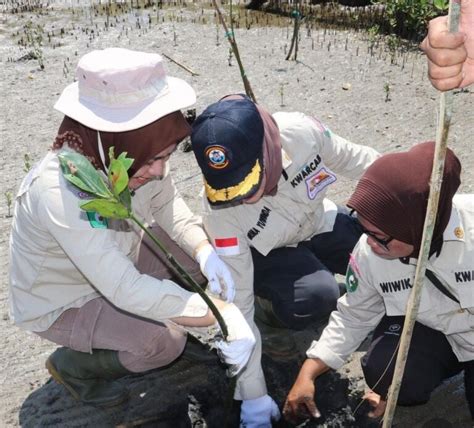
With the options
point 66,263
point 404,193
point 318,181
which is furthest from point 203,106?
point 404,193

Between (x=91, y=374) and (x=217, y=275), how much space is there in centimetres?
62

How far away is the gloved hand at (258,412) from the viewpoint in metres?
2.50

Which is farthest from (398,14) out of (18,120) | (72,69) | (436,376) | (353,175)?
(436,376)

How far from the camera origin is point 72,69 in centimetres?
606

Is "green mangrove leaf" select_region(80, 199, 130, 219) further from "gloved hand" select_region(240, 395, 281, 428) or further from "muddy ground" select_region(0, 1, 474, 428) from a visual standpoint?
"muddy ground" select_region(0, 1, 474, 428)

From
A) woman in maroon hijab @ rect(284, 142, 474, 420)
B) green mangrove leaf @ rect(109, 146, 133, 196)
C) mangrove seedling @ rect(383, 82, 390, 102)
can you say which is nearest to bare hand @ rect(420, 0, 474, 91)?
green mangrove leaf @ rect(109, 146, 133, 196)

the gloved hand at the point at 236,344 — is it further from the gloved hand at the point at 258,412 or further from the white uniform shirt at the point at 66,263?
the gloved hand at the point at 258,412

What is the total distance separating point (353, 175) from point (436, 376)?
2.81 feet

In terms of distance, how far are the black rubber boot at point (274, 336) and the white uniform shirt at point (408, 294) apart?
37 cm

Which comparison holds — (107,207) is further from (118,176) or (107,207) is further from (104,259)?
(104,259)

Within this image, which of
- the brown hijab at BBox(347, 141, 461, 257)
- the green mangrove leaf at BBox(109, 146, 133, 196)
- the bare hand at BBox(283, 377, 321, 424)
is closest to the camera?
the green mangrove leaf at BBox(109, 146, 133, 196)

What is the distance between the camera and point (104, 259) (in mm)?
2203

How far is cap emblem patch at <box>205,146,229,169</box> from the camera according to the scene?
225cm

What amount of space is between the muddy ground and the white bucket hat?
1.20 m
